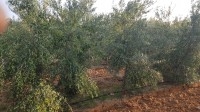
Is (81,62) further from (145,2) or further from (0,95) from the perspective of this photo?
(145,2)

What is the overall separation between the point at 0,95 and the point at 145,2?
31.9 feet

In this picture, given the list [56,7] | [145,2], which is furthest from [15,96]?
[145,2]

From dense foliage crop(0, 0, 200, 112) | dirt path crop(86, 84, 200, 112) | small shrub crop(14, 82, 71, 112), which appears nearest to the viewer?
small shrub crop(14, 82, 71, 112)

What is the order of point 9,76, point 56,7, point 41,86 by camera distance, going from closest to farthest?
1. point 41,86
2. point 9,76
3. point 56,7

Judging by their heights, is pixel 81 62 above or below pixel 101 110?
above

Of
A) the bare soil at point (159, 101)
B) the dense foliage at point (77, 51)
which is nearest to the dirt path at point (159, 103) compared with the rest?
the bare soil at point (159, 101)

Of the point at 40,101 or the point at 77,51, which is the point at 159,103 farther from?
the point at 40,101

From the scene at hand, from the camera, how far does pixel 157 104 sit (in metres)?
13.0

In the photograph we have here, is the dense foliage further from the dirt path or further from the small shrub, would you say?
the dirt path

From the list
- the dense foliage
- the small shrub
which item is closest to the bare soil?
the dense foliage

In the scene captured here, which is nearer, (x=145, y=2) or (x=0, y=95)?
(x=0, y=95)

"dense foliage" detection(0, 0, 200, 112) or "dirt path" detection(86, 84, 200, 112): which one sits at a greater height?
"dense foliage" detection(0, 0, 200, 112)

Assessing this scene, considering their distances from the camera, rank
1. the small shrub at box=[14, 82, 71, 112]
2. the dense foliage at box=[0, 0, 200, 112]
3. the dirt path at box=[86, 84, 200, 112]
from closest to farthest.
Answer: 1. the small shrub at box=[14, 82, 71, 112]
2. the dense foliage at box=[0, 0, 200, 112]
3. the dirt path at box=[86, 84, 200, 112]

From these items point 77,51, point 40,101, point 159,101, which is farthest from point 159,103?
point 40,101
